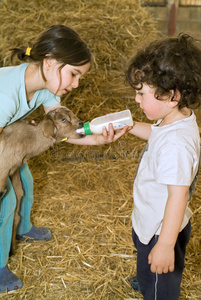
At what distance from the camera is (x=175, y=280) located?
4.34 feet

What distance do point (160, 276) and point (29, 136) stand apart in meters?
0.94

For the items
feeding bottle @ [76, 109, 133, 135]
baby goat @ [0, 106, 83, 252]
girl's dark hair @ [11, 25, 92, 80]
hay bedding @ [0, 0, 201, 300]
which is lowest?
hay bedding @ [0, 0, 201, 300]

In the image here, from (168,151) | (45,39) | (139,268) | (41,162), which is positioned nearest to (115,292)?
(139,268)

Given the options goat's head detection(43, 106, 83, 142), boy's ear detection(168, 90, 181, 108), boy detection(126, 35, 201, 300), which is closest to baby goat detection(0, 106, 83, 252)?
goat's head detection(43, 106, 83, 142)

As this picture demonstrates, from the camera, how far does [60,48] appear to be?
1515mm

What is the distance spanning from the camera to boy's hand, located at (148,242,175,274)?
3.73 feet

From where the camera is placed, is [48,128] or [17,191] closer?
[48,128]

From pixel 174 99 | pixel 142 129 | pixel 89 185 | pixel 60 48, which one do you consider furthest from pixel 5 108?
pixel 89 185

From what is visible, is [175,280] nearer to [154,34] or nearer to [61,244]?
[61,244]

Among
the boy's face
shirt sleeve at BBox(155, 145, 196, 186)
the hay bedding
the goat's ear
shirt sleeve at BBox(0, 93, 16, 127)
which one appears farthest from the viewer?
the hay bedding

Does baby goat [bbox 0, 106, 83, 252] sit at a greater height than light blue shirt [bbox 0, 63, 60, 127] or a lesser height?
lesser

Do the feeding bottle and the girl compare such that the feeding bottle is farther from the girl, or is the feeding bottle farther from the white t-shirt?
the white t-shirt

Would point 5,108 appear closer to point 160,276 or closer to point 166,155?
point 166,155

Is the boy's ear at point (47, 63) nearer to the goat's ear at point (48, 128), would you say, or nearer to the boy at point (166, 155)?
the goat's ear at point (48, 128)
